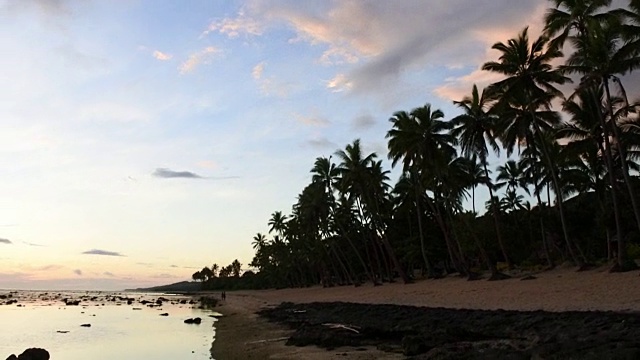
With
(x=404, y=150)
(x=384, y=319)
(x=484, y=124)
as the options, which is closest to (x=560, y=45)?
(x=484, y=124)

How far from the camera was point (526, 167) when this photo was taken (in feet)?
178

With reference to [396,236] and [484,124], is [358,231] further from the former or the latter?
[484,124]

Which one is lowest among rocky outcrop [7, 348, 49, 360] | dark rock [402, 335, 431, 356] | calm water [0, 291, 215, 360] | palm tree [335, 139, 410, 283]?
calm water [0, 291, 215, 360]

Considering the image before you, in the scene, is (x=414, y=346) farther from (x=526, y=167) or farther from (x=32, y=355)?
(x=526, y=167)

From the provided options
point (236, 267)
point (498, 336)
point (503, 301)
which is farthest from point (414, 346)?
point (236, 267)

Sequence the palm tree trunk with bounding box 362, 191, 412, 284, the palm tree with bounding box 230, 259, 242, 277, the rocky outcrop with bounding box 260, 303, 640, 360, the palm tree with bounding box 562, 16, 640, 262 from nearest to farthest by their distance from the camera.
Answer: the rocky outcrop with bounding box 260, 303, 640, 360 < the palm tree with bounding box 562, 16, 640, 262 < the palm tree trunk with bounding box 362, 191, 412, 284 < the palm tree with bounding box 230, 259, 242, 277

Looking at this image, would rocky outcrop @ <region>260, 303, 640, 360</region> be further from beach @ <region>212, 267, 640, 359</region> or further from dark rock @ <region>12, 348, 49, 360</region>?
dark rock @ <region>12, 348, 49, 360</region>

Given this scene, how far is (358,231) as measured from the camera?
2653 inches

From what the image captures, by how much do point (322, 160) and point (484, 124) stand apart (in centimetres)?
2468

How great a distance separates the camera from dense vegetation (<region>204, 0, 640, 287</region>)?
28.8 meters

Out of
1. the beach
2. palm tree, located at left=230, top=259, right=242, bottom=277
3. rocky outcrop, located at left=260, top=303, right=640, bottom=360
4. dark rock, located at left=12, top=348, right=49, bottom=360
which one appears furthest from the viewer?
palm tree, located at left=230, top=259, right=242, bottom=277

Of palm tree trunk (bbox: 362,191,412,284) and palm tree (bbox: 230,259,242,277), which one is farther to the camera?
palm tree (bbox: 230,259,242,277)

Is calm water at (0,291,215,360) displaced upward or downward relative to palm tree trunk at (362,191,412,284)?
downward

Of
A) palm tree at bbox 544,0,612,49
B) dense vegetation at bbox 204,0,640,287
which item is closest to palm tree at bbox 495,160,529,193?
dense vegetation at bbox 204,0,640,287
